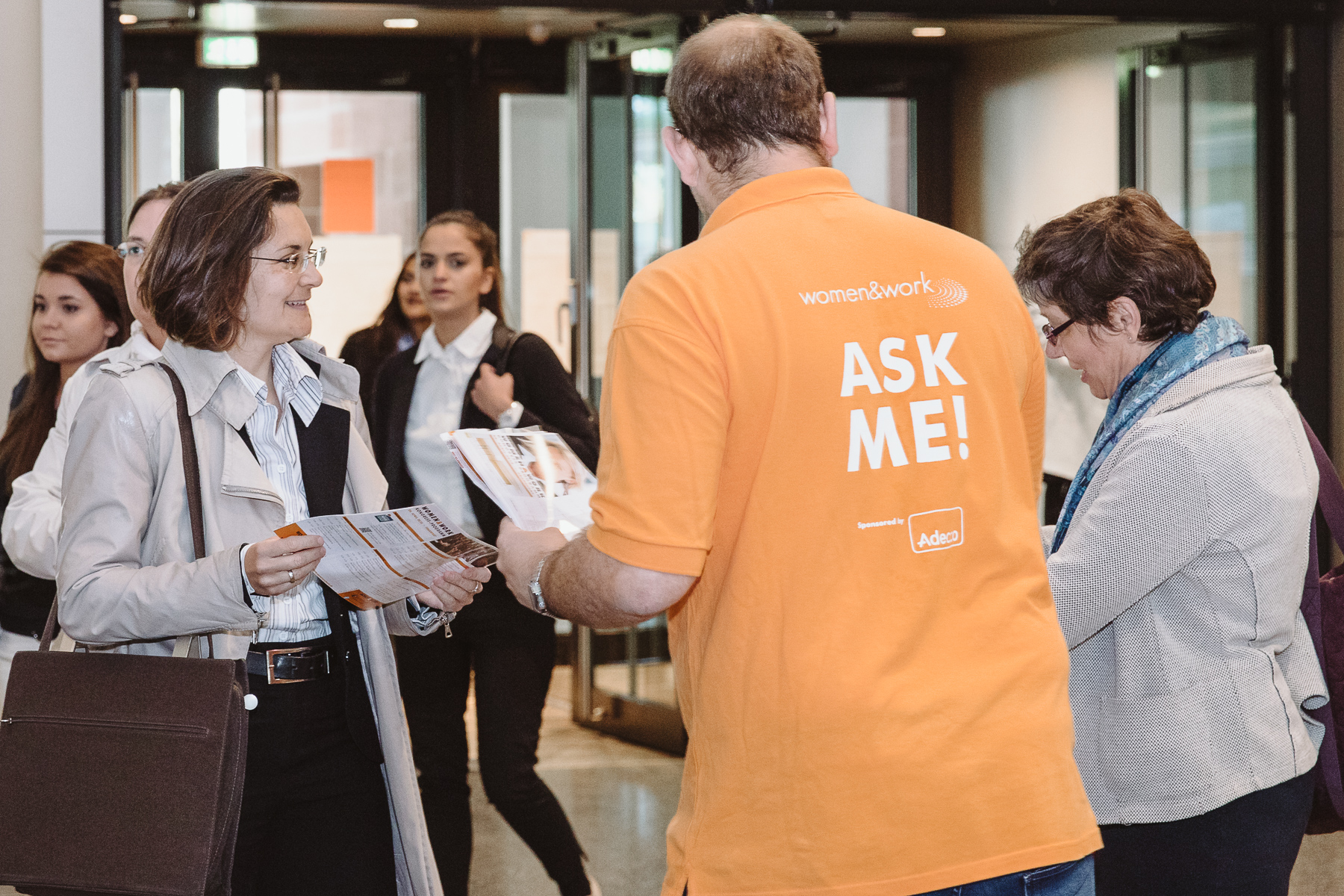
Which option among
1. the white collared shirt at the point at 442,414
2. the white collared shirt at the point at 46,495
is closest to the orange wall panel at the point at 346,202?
the white collared shirt at the point at 442,414

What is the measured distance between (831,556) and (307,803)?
1067 mm

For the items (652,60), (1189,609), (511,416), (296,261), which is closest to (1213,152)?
(652,60)

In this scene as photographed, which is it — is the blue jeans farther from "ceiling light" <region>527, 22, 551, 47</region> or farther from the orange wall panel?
the orange wall panel

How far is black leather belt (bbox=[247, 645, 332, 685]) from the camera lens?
2082mm

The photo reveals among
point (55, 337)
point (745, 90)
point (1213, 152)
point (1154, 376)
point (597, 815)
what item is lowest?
point (597, 815)

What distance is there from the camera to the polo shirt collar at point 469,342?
155 inches

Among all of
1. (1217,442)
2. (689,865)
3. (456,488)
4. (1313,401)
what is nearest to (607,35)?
(456,488)

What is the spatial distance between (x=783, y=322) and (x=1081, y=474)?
100 centimetres

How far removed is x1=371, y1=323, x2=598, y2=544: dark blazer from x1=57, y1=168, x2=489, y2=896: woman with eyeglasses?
1.32m

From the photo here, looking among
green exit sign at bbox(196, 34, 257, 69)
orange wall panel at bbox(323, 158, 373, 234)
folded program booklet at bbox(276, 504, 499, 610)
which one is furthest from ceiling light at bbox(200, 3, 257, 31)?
folded program booklet at bbox(276, 504, 499, 610)

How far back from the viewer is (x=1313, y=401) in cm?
511

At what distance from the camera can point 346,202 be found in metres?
7.48

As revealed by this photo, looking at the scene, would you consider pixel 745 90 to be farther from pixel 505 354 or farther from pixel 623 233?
pixel 623 233

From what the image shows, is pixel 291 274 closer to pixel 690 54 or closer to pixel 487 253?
pixel 690 54
